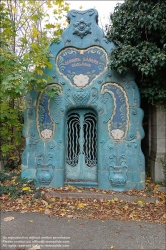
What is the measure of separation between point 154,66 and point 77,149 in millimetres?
2959

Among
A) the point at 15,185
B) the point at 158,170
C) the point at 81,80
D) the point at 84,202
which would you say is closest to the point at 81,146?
the point at 84,202

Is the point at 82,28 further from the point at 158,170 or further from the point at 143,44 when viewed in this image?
the point at 158,170

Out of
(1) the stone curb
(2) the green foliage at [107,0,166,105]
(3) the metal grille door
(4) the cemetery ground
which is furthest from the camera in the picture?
(3) the metal grille door

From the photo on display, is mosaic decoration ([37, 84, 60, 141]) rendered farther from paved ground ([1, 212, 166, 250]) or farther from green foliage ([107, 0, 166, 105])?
paved ground ([1, 212, 166, 250])

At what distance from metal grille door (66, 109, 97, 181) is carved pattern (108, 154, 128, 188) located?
53 centimetres

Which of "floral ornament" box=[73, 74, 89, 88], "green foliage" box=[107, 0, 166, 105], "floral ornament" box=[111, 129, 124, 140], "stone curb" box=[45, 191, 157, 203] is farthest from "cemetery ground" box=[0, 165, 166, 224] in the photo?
"floral ornament" box=[73, 74, 89, 88]

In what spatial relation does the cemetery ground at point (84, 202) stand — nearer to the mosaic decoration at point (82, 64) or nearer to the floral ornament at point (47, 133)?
the floral ornament at point (47, 133)

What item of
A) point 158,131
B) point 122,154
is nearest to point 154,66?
point 158,131

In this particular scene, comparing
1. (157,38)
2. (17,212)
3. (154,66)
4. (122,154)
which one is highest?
(157,38)

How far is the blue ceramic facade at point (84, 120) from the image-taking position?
5.62 metres

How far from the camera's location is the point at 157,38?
566cm

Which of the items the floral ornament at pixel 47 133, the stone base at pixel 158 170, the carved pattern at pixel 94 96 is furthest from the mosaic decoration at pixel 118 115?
the floral ornament at pixel 47 133

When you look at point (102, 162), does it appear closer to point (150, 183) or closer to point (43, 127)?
point (150, 183)

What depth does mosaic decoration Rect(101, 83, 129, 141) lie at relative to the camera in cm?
566
